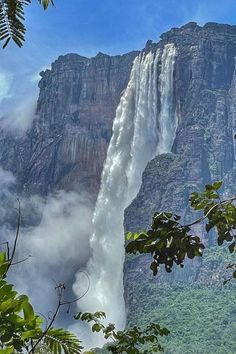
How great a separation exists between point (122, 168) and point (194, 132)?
1631 centimetres

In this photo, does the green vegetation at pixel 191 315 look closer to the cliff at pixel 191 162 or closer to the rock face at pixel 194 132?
the cliff at pixel 191 162

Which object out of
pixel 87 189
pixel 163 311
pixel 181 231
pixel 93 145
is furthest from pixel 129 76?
pixel 181 231

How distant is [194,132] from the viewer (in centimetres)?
10625

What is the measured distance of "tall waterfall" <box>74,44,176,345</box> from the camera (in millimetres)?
100188

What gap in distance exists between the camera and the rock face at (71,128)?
12381 cm

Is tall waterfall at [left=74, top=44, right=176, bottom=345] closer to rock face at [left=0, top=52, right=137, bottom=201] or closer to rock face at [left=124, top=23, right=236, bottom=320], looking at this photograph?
rock face at [left=124, top=23, right=236, bottom=320]

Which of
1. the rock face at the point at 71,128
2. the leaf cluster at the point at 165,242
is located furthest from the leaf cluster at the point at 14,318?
the rock face at the point at 71,128

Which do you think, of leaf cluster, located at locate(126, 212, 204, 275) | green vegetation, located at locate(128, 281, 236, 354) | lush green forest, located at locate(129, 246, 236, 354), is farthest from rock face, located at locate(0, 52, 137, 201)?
leaf cluster, located at locate(126, 212, 204, 275)

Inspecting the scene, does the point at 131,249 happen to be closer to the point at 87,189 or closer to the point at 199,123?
the point at 199,123

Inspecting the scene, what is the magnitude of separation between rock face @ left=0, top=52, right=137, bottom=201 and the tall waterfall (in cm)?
1532

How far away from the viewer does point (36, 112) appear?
14175 centimetres

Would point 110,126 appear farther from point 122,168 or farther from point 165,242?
point 165,242

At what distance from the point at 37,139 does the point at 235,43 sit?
54193mm

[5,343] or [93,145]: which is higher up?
[93,145]
